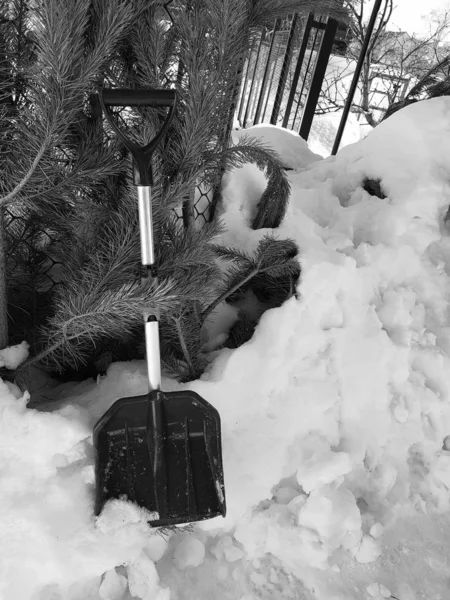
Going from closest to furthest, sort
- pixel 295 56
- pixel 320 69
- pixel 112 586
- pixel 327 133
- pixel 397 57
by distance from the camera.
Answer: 1. pixel 112 586
2. pixel 320 69
3. pixel 295 56
4. pixel 397 57
5. pixel 327 133

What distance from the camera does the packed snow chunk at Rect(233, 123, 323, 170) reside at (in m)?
1.98

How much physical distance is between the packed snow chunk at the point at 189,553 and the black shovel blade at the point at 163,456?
0.21m

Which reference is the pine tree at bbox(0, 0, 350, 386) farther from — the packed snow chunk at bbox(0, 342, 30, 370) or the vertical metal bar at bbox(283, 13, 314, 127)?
the vertical metal bar at bbox(283, 13, 314, 127)

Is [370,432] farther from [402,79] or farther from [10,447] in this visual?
[402,79]

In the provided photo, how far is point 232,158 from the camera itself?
1.20 m

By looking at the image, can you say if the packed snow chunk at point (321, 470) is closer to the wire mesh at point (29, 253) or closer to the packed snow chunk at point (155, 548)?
the packed snow chunk at point (155, 548)

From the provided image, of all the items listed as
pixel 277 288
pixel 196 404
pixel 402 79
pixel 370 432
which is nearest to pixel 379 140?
pixel 277 288

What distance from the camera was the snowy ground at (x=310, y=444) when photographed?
1.10 metres

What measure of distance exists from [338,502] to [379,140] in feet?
4.44

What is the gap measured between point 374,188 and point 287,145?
51 centimetres

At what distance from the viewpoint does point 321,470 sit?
4.29 ft

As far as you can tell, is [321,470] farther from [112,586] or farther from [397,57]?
[397,57]

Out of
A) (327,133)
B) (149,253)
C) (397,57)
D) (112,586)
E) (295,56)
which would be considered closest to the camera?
(149,253)

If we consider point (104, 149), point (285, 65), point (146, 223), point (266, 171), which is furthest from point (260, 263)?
point (285, 65)
